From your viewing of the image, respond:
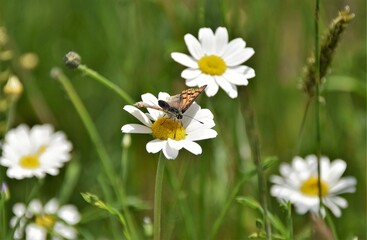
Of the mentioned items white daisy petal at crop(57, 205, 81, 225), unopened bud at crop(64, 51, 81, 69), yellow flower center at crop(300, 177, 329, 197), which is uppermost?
unopened bud at crop(64, 51, 81, 69)

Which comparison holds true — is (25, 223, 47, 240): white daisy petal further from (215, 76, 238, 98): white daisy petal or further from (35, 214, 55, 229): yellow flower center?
(215, 76, 238, 98): white daisy petal

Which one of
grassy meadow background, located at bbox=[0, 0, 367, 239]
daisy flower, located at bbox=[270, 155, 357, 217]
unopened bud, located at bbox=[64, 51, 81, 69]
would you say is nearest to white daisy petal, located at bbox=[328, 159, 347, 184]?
daisy flower, located at bbox=[270, 155, 357, 217]

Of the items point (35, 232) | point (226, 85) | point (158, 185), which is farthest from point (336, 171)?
point (35, 232)

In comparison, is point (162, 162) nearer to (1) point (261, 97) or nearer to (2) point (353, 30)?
(1) point (261, 97)

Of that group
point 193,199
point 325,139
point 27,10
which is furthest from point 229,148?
point 27,10

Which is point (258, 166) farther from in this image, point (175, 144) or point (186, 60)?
point (186, 60)

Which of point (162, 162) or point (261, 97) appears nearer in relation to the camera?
point (162, 162)
